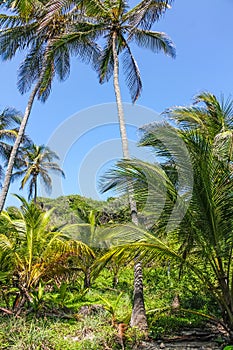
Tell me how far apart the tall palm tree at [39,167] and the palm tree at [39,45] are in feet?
44.5

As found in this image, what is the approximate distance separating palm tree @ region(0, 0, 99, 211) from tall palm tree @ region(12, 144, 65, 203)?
534 inches

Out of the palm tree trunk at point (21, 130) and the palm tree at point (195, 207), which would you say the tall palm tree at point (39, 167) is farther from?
the palm tree at point (195, 207)

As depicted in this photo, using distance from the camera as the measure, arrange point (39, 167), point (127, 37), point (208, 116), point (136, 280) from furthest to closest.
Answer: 1. point (39, 167)
2. point (127, 37)
3. point (208, 116)
4. point (136, 280)

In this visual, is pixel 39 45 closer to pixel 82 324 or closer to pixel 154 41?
pixel 154 41

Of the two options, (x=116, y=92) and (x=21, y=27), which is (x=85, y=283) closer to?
(x=116, y=92)

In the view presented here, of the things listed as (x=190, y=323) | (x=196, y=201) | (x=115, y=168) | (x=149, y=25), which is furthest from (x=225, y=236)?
(x=149, y=25)

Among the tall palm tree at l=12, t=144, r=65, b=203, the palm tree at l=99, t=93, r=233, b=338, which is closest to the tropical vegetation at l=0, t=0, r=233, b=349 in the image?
the palm tree at l=99, t=93, r=233, b=338

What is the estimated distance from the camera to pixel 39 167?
2477 centimetres

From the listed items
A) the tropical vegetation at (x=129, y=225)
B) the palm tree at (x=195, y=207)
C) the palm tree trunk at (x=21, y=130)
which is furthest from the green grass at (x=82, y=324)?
the palm tree trunk at (x=21, y=130)

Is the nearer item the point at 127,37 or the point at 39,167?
the point at 127,37

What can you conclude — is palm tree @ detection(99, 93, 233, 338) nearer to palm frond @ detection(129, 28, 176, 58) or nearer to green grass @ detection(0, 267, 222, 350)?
green grass @ detection(0, 267, 222, 350)

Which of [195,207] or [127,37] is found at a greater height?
[127,37]

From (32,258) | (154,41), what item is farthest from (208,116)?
(32,258)

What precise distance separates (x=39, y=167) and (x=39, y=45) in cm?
1468
